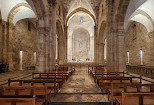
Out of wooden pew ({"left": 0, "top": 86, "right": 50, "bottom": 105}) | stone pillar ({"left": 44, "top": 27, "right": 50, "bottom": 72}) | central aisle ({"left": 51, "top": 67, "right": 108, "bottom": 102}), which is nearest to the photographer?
wooden pew ({"left": 0, "top": 86, "right": 50, "bottom": 105})

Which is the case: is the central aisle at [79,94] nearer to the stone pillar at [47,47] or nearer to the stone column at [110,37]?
the stone column at [110,37]

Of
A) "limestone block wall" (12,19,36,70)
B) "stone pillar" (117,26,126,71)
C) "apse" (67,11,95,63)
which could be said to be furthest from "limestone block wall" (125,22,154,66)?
"limestone block wall" (12,19,36,70)

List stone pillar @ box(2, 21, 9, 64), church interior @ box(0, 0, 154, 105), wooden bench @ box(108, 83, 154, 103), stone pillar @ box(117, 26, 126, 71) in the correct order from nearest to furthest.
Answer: wooden bench @ box(108, 83, 154, 103) < church interior @ box(0, 0, 154, 105) < stone pillar @ box(117, 26, 126, 71) < stone pillar @ box(2, 21, 9, 64)

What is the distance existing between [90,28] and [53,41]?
1803 centimetres

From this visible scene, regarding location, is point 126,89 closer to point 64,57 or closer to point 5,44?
point 5,44

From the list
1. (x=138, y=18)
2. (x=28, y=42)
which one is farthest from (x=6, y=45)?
(x=138, y=18)

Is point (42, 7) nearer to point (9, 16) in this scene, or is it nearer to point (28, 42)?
point (9, 16)

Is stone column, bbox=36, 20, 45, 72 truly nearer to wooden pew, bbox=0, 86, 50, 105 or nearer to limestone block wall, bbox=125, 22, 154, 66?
wooden pew, bbox=0, 86, 50, 105

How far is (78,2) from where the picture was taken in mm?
18062

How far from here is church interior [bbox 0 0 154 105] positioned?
3375 millimetres

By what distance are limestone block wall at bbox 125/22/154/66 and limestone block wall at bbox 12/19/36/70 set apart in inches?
677

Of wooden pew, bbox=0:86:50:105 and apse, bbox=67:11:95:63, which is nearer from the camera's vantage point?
wooden pew, bbox=0:86:50:105

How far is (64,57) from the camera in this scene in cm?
1777

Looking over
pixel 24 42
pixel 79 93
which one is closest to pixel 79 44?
pixel 24 42
